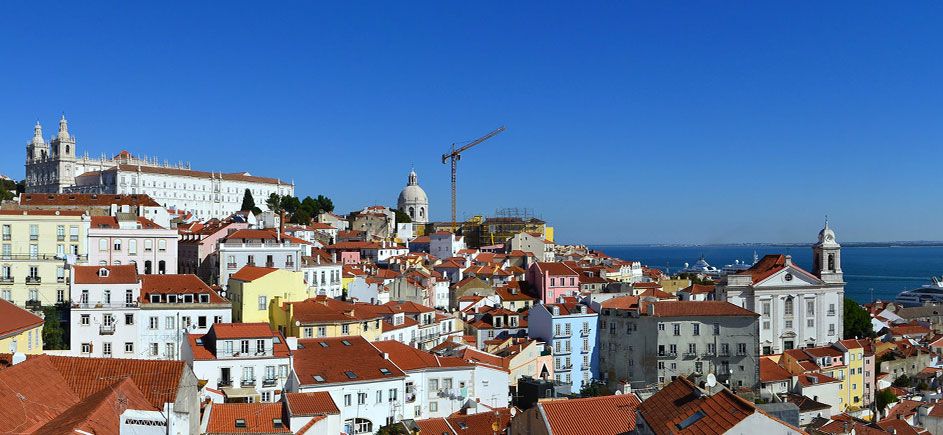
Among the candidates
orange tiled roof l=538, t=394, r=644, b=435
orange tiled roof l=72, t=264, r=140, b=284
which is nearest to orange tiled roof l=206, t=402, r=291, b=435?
orange tiled roof l=538, t=394, r=644, b=435

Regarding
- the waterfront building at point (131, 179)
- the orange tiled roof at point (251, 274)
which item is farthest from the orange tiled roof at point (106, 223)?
the waterfront building at point (131, 179)

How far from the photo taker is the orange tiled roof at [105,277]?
3412cm

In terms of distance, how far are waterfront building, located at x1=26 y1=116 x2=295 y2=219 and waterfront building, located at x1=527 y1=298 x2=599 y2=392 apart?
7067 cm

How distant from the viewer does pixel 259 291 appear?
36531mm

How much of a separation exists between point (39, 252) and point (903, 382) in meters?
50.8

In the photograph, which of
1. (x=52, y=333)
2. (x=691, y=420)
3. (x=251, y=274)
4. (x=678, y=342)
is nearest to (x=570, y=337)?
(x=678, y=342)

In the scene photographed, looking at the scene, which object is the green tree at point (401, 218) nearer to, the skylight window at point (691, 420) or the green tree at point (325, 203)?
the green tree at point (325, 203)

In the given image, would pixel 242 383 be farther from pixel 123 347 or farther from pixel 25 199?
pixel 25 199

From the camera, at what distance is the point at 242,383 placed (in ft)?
94.5

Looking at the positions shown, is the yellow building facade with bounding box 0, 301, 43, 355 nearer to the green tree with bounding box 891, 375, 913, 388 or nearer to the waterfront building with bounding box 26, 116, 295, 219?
the green tree with bounding box 891, 375, 913, 388

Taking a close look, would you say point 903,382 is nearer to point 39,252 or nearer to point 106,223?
point 106,223

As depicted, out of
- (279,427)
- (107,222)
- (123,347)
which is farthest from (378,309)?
(279,427)

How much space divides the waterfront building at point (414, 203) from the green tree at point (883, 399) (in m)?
81.1

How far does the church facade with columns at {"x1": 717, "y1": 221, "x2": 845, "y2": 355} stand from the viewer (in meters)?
53.8
